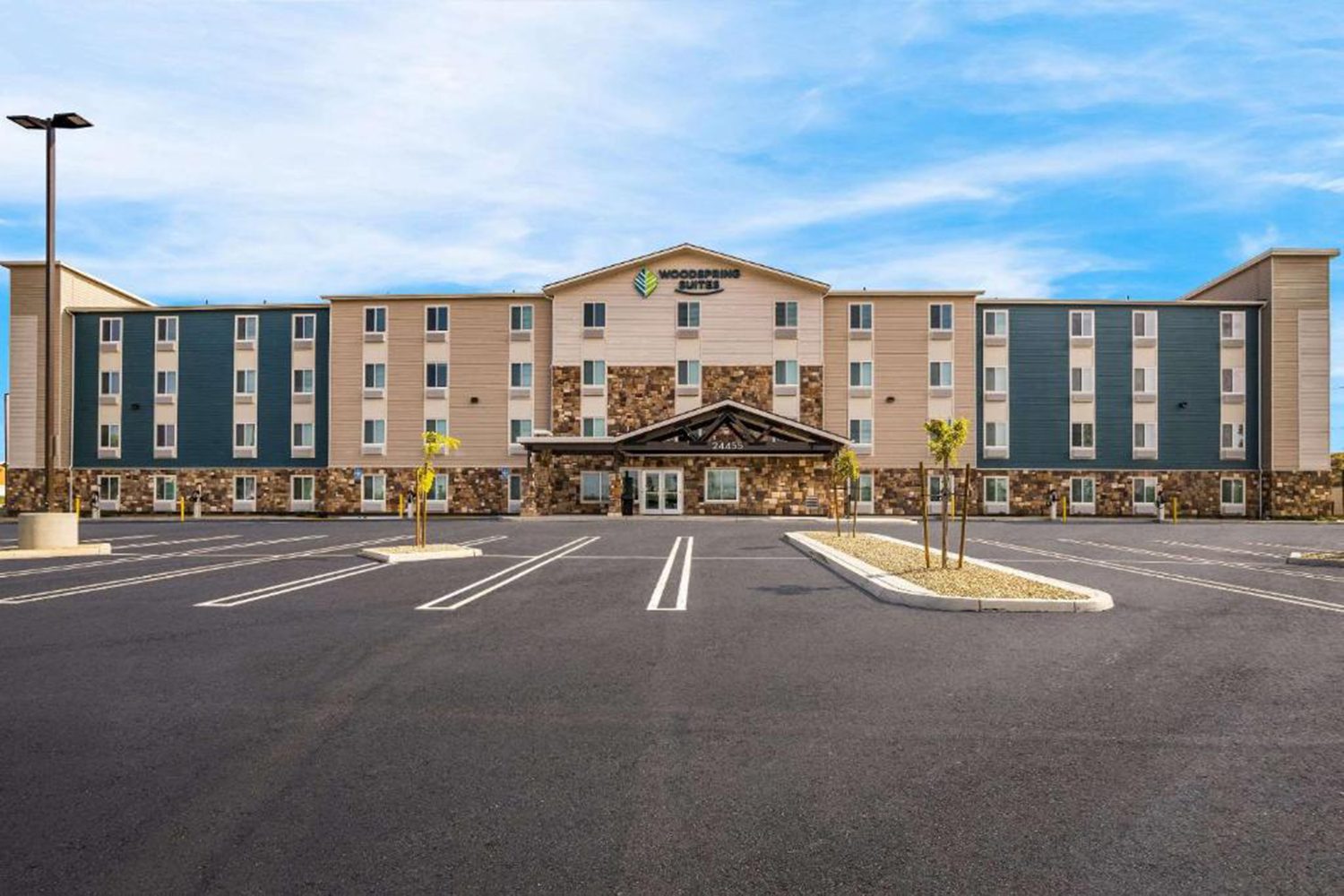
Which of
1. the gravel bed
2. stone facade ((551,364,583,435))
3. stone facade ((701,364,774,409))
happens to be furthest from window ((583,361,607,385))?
the gravel bed

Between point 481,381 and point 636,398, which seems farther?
point 481,381

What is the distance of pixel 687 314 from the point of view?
4056cm

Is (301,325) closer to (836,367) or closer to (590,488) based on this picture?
(590,488)

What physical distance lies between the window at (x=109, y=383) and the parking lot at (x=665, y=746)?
1590 inches

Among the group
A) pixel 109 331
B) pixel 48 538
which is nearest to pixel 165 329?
pixel 109 331

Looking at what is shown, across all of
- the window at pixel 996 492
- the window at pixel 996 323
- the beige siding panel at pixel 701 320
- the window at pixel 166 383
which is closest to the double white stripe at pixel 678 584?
the beige siding panel at pixel 701 320

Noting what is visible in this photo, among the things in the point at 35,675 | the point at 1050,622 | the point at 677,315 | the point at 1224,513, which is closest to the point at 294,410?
the point at 677,315

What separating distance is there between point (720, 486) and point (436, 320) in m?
18.2

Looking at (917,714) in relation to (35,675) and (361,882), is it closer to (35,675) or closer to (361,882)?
(361,882)

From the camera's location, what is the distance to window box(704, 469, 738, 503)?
39031 millimetres

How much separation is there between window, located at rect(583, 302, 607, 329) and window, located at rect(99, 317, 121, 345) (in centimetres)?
2731

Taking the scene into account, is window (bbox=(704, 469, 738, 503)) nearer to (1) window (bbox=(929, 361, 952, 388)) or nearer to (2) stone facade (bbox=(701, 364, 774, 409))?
(2) stone facade (bbox=(701, 364, 774, 409))

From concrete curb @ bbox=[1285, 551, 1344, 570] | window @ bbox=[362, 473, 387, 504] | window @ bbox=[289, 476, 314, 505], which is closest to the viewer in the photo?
concrete curb @ bbox=[1285, 551, 1344, 570]

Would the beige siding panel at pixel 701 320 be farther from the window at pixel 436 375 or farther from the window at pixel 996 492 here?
the window at pixel 996 492
